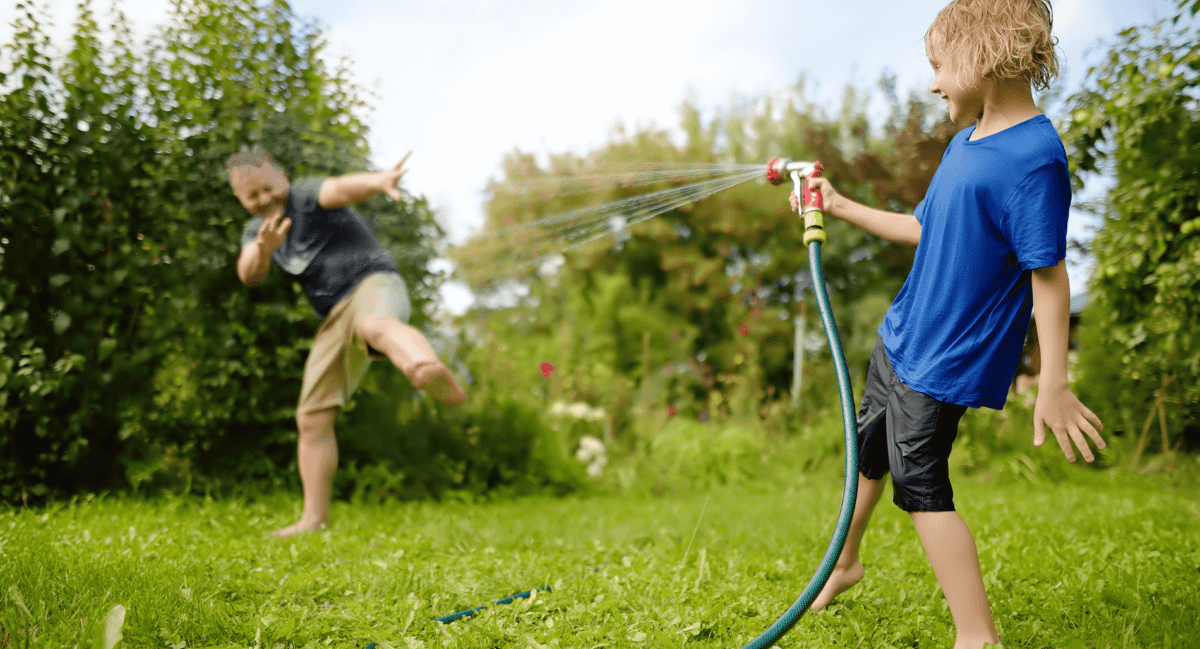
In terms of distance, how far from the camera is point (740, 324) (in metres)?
9.62

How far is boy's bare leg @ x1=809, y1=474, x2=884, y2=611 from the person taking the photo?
2.02m

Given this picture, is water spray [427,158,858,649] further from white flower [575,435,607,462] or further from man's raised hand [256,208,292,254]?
white flower [575,435,607,462]

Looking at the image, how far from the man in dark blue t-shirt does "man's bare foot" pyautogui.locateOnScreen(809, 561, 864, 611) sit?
2134mm

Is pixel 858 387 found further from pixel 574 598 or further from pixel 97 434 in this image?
pixel 97 434

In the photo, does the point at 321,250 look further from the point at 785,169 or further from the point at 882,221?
the point at 882,221

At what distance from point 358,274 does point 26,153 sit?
6.09ft

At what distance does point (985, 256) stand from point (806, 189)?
23.9 inches

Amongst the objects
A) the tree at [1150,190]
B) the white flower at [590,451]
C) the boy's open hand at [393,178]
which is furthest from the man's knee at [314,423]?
the tree at [1150,190]

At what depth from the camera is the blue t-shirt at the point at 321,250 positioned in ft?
11.7

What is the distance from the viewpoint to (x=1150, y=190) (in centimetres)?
365

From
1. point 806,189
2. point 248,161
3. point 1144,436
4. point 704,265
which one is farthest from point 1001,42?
point 704,265

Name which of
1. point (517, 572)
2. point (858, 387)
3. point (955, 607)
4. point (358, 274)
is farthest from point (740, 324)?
point (955, 607)

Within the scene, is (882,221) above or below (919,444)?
above

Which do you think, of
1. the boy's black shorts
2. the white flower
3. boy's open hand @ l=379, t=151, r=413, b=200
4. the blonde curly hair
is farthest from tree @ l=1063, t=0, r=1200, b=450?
the white flower
